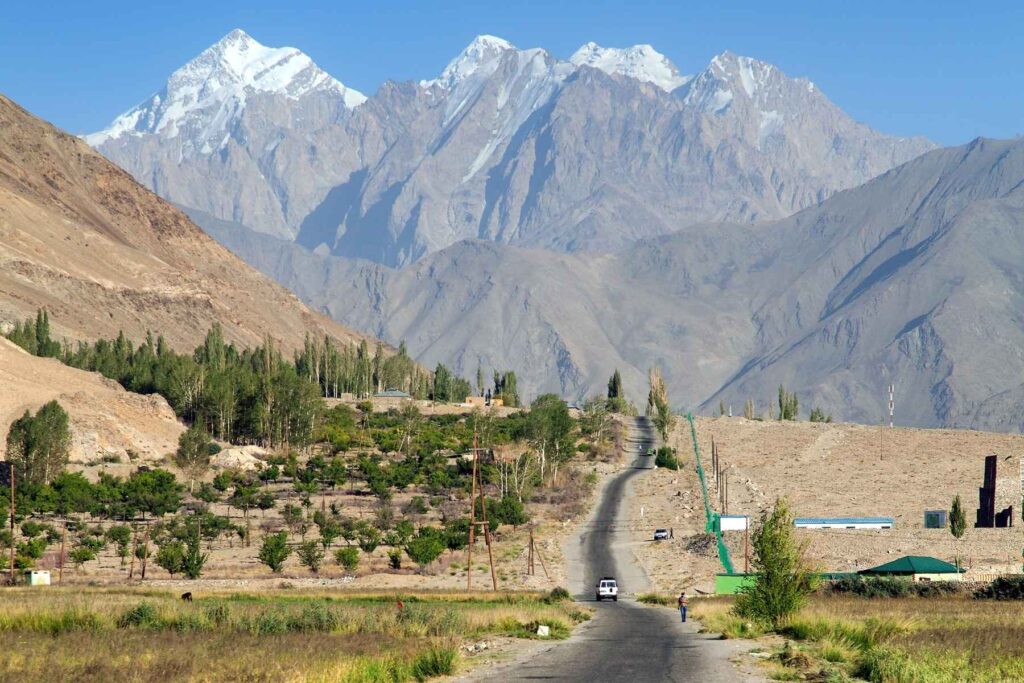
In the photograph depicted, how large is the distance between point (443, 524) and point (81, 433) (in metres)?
44.2

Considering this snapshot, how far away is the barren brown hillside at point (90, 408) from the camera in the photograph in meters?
134

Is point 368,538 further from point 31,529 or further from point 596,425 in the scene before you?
point 596,425

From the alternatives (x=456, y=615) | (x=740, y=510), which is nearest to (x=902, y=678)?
(x=456, y=615)

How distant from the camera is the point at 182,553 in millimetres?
84812

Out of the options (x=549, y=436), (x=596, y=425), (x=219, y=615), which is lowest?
(x=219, y=615)

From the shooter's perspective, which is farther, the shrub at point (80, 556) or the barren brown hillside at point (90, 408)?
the barren brown hillside at point (90, 408)

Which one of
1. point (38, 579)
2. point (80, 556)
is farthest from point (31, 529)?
point (38, 579)

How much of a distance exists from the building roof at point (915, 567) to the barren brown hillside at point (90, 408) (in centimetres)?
7536

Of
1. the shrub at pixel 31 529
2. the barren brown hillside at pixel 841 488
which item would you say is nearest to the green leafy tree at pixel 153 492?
the shrub at pixel 31 529

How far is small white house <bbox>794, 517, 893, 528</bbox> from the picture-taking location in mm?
108000

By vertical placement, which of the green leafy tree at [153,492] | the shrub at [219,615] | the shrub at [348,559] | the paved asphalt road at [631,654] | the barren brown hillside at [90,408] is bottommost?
the paved asphalt road at [631,654]

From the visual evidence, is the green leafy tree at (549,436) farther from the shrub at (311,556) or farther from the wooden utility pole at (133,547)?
the shrub at (311,556)

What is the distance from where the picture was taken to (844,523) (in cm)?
10862

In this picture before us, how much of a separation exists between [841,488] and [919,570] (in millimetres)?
56635
